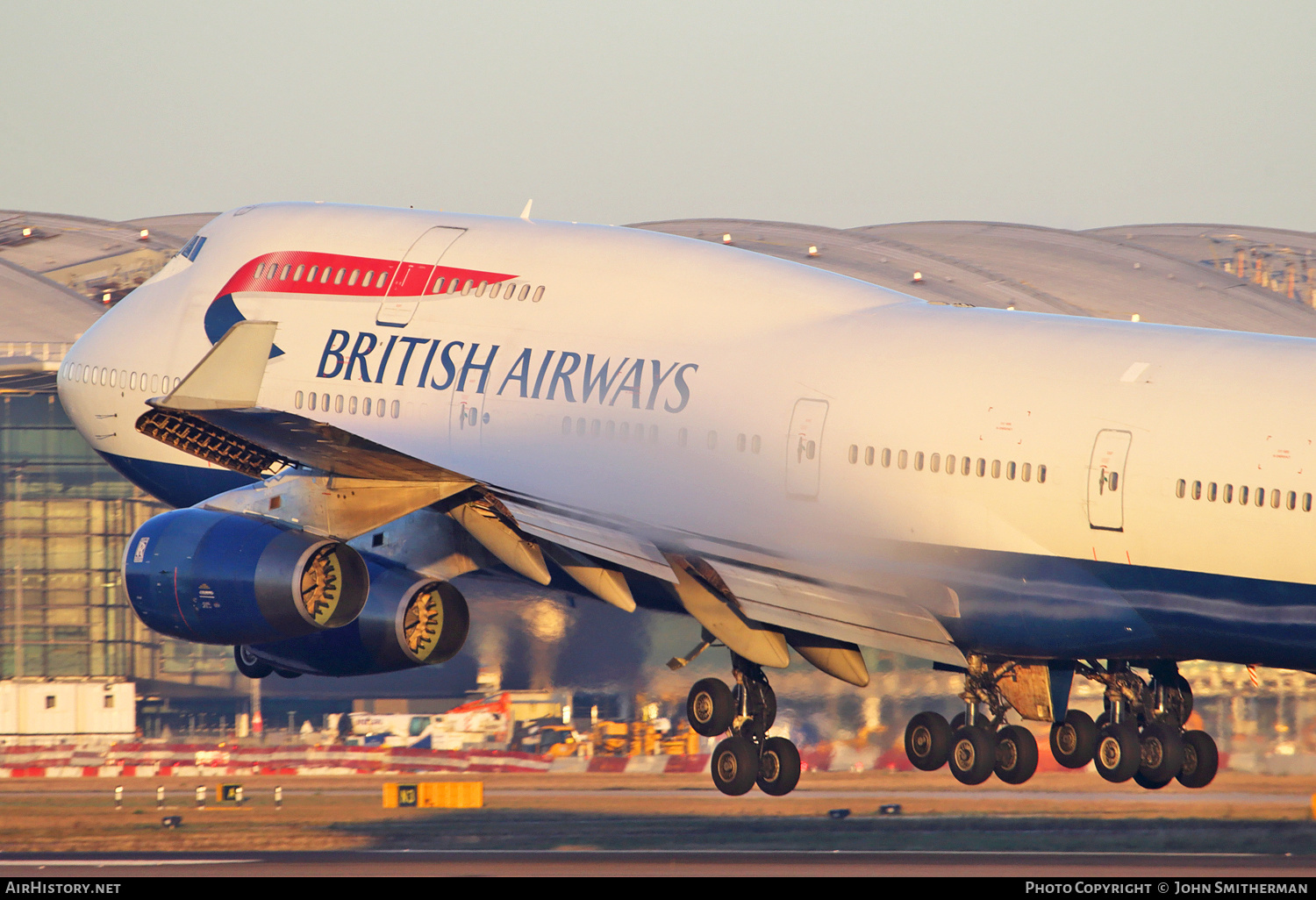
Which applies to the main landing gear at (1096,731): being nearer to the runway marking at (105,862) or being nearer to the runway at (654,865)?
the runway at (654,865)

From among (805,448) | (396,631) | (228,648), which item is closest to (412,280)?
(396,631)

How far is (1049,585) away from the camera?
58.9ft

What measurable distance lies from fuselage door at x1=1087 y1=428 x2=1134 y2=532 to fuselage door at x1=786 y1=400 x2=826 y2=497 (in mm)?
3068

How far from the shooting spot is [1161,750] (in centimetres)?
2070

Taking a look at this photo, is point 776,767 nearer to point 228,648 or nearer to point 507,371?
point 507,371

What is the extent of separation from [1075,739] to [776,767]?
3.55m

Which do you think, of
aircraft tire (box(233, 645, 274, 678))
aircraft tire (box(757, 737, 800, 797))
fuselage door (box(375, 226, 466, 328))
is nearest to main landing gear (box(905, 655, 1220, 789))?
aircraft tire (box(757, 737, 800, 797))

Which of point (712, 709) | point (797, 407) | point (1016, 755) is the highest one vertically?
point (797, 407)

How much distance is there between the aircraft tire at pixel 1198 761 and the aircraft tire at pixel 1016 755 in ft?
5.65

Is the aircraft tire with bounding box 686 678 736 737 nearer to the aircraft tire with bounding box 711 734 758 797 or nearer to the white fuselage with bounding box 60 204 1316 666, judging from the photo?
the aircraft tire with bounding box 711 734 758 797

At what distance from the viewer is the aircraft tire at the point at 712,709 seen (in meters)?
21.8

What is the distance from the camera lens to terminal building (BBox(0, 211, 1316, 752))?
3381 cm

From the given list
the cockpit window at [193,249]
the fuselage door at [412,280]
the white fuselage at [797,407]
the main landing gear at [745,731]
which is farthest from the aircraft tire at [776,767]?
the cockpit window at [193,249]

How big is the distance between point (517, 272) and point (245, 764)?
1733 cm
